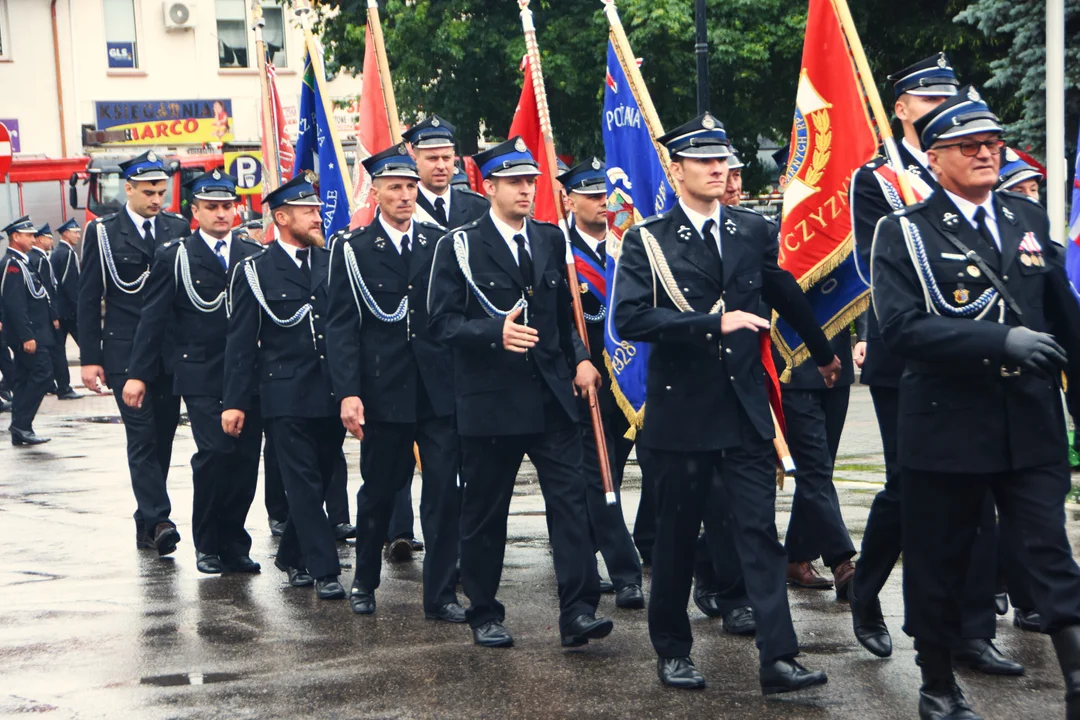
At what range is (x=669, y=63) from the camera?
81.1 ft

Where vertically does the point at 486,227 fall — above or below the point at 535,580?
above

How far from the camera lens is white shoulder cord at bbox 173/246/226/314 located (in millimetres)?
9422

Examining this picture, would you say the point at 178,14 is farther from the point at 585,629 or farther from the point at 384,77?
the point at 585,629

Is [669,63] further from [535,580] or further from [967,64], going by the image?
[535,580]

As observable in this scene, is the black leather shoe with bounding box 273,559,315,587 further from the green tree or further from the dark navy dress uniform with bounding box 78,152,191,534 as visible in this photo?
the green tree

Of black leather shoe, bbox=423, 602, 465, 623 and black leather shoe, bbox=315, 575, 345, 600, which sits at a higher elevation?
black leather shoe, bbox=315, 575, 345, 600

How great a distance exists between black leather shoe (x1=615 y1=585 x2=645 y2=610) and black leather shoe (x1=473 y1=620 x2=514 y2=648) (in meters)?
0.84

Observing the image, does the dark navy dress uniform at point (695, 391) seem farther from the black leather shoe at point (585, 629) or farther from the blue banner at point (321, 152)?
the blue banner at point (321, 152)

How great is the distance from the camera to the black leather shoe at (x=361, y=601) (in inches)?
303

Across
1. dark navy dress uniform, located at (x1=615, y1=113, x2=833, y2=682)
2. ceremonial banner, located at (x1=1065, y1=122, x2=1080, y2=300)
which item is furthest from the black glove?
ceremonial banner, located at (x1=1065, y1=122, x2=1080, y2=300)

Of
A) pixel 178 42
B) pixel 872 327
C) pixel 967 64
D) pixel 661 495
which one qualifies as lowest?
pixel 661 495

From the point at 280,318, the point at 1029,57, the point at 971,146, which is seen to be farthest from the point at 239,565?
the point at 1029,57

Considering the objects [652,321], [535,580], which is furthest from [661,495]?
[535,580]

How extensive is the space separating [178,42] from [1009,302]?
3924 centimetres
